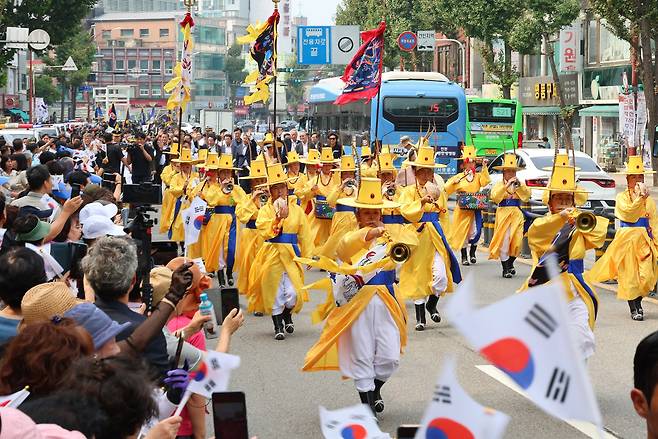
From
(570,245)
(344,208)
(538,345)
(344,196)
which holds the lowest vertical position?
(344,208)

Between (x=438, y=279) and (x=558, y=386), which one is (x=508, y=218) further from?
(x=558, y=386)

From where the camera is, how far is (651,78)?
33.8m

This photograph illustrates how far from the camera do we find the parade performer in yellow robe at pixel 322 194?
54.7 feet

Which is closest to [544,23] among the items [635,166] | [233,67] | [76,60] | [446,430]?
[635,166]

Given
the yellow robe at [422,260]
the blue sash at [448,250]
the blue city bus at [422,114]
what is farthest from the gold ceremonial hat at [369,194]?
the blue city bus at [422,114]

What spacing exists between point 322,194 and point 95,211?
8.38 m

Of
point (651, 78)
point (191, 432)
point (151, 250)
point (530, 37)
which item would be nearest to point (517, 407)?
point (151, 250)

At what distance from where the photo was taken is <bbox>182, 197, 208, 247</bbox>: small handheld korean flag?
51.0ft

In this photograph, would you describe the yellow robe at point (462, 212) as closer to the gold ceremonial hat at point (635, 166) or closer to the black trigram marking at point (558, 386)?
the gold ceremonial hat at point (635, 166)

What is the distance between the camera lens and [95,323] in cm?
488

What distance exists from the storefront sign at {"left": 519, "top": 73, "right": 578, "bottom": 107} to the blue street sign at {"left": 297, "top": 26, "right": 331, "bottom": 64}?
9.47 m

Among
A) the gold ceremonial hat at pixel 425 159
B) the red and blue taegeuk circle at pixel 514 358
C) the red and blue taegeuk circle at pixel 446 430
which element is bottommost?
the red and blue taegeuk circle at pixel 446 430

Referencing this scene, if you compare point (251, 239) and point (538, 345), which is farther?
point (251, 239)

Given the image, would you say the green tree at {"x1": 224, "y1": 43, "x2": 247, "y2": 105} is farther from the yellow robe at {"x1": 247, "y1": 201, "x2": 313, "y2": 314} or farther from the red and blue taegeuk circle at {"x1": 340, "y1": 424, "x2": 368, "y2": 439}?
the red and blue taegeuk circle at {"x1": 340, "y1": 424, "x2": 368, "y2": 439}
